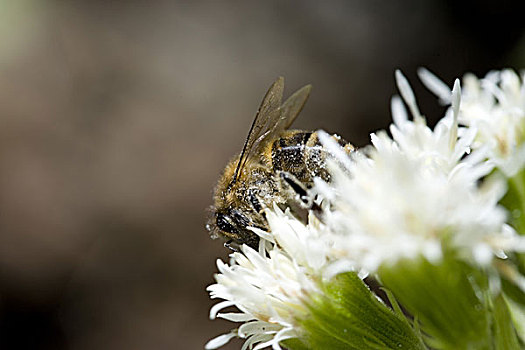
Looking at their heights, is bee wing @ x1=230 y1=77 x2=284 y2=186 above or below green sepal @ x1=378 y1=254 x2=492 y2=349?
above

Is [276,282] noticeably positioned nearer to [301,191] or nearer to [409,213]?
[301,191]

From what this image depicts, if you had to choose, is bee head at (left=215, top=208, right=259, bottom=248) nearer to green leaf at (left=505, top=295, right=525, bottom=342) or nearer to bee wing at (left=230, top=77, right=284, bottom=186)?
bee wing at (left=230, top=77, right=284, bottom=186)

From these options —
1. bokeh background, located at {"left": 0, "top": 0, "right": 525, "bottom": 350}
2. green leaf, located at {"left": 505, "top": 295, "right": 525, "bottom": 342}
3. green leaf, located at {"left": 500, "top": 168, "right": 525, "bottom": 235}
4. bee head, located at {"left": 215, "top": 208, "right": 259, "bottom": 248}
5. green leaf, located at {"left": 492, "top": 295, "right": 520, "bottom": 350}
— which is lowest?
green leaf, located at {"left": 492, "top": 295, "right": 520, "bottom": 350}

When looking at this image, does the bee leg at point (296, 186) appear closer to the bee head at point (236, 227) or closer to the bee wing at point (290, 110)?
the bee head at point (236, 227)

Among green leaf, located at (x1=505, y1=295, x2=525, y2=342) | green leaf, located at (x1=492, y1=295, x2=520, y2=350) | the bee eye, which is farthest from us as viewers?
the bee eye

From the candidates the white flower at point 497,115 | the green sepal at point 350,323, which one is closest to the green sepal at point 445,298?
the green sepal at point 350,323

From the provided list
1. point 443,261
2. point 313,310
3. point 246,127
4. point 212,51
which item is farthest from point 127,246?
point 443,261

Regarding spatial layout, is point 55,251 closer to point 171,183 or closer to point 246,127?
point 171,183

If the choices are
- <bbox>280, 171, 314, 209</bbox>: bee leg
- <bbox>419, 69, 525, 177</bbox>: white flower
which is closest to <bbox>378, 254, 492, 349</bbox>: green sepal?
<bbox>280, 171, 314, 209</bbox>: bee leg
